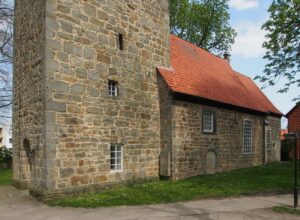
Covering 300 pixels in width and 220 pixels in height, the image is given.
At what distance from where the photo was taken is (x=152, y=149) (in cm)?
1639

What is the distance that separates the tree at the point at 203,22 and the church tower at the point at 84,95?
1765 cm

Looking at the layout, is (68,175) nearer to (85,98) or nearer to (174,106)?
(85,98)

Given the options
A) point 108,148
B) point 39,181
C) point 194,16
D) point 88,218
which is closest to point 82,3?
point 108,148

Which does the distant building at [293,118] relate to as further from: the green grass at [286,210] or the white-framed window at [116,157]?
the green grass at [286,210]

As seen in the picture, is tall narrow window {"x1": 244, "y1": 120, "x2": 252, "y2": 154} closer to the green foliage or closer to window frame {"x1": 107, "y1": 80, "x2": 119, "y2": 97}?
window frame {"x1": 107, "y1": 80, "x2": 119, "y2": 97}

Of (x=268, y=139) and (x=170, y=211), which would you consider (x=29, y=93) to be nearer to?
(x=170, y=211)

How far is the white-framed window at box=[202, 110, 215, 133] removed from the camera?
1855 centimetres

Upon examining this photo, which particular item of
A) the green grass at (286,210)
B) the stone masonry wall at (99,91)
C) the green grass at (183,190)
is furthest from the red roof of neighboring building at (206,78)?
the green grass at (286,210)

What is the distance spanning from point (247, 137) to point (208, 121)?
5.00 meters

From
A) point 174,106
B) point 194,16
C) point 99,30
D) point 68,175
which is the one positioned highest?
point 194,16

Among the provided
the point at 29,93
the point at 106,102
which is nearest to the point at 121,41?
the point at 106,102

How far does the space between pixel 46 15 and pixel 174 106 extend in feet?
22.0

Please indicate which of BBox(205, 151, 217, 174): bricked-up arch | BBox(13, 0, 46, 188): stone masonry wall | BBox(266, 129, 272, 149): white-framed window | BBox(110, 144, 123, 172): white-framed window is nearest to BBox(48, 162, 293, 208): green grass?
BBox(110, 144, 123, 172): white-framed window

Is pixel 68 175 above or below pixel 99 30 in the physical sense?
below
